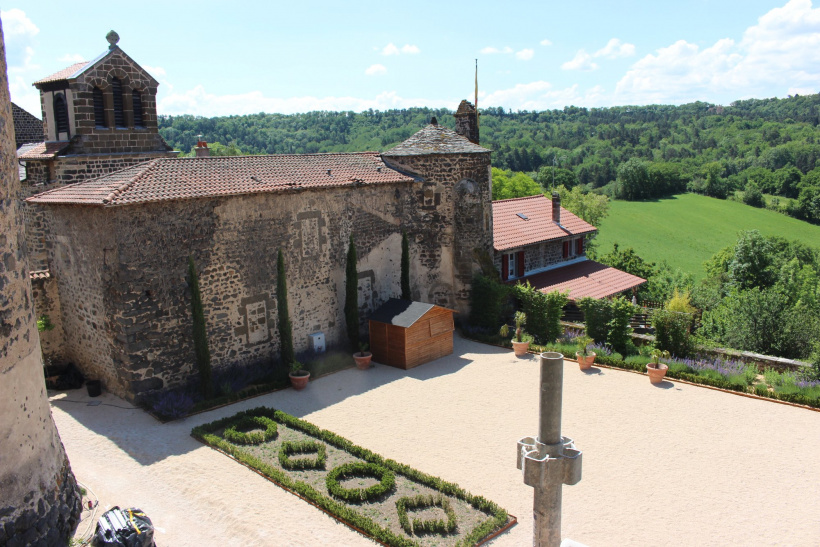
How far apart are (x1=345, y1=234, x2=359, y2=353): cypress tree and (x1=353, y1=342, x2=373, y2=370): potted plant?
2.23 feet

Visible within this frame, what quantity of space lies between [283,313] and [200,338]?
265cm

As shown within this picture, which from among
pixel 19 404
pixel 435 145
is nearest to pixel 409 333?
pixel 435 145

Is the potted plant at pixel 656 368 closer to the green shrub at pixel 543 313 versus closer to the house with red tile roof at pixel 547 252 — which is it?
the green shrub at pixel 543 313

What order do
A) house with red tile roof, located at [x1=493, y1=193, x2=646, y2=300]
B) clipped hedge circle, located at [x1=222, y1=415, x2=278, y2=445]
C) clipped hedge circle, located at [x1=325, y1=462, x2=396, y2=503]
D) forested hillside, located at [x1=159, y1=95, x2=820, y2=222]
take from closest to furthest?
clipped hedge circle, located at [x1=325, y1=462, x2=396, y2=503] → clipped hedge circle, located at [x1=222, y1=415, x2=278, y2=445] → house with red tile roof, located at [x1=493, y1=193, x2=646, y2=300] → forested hillside, located at [x1=159, y1=95, x2=820, y2=222]

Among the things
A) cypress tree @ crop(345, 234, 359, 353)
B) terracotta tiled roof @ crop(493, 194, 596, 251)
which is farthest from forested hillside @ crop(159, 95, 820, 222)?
cypress tree @ crop(345, 234, 359, 353)

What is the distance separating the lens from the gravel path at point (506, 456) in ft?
35.3

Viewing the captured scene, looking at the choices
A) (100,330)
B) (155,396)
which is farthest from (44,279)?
(155,396)

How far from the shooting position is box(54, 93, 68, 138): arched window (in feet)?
62.3

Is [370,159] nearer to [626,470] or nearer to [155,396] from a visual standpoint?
[155,396]

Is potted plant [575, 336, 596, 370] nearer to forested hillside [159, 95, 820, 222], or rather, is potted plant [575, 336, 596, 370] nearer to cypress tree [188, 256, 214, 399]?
cypress tree [188, 256, 214, 399]

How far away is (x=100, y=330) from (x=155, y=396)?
236cm

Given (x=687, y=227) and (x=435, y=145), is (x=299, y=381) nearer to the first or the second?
(x=435, y=145)

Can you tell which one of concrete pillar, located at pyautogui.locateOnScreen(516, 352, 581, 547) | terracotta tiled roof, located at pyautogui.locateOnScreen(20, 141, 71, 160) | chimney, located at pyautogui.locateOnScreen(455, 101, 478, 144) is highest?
chimney, located at pyautogui.locateOnScreen(455, 101, 478, 144)

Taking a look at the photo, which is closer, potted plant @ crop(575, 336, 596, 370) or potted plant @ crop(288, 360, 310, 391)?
potted plant @ crop(288, 360, 310, 391)
